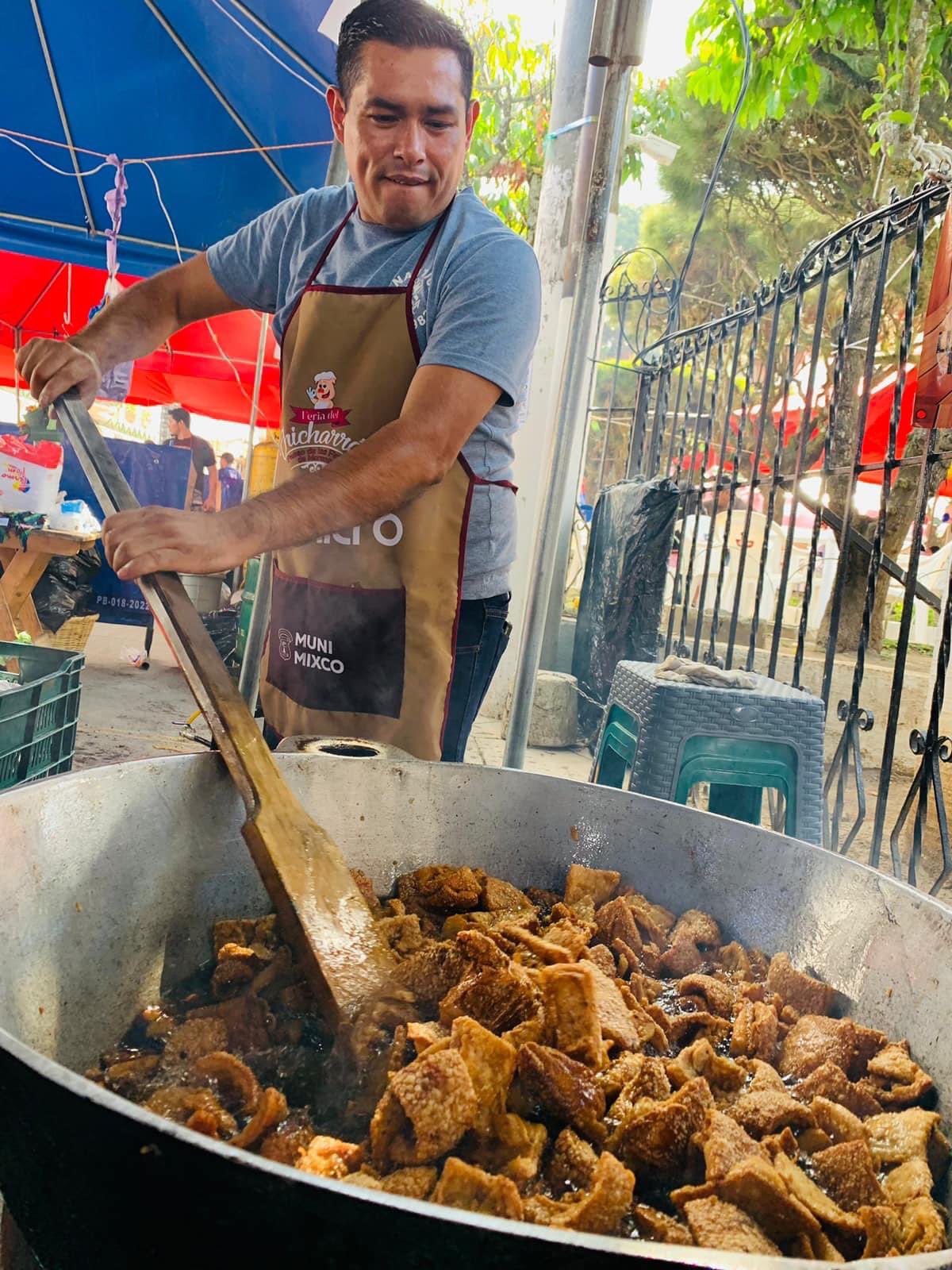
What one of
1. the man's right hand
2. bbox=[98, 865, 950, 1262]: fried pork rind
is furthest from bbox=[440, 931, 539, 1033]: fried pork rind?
the man's right hand

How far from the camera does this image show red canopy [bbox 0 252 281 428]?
30.8 feet

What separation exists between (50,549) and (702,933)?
20.1ft

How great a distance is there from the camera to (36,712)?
2557mm

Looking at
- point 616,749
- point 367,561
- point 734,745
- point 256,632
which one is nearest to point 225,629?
point 256,632

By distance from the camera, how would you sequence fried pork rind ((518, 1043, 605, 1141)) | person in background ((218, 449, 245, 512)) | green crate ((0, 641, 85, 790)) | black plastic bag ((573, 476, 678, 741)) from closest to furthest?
fried pork rind ((518, 1043, 605, 1141)) → green crate ((0, 641, 85, 790)) → black plastic bag ((573, 476, 678, 741)) → person in background ((218, 449, 245, 512))

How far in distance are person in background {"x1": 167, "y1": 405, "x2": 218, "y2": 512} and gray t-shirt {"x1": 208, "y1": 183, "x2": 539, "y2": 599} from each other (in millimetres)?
7310

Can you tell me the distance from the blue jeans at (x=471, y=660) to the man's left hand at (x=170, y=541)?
2.33 ft

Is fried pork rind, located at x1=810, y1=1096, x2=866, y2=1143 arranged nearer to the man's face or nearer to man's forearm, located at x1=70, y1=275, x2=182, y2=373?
the man's face

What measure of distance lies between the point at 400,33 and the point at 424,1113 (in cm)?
189

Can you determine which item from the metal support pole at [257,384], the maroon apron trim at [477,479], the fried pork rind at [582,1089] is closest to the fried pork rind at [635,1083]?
the fried pork rind at [582,1089]

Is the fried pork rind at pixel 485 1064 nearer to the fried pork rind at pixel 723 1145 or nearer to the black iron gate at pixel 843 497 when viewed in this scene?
the fried pork rind at pixel 723 1145

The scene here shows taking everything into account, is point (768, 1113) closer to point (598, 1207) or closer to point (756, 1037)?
point (756, 1037)

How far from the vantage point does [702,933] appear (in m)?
1.58

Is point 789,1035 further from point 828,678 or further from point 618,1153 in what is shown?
point 828,678
